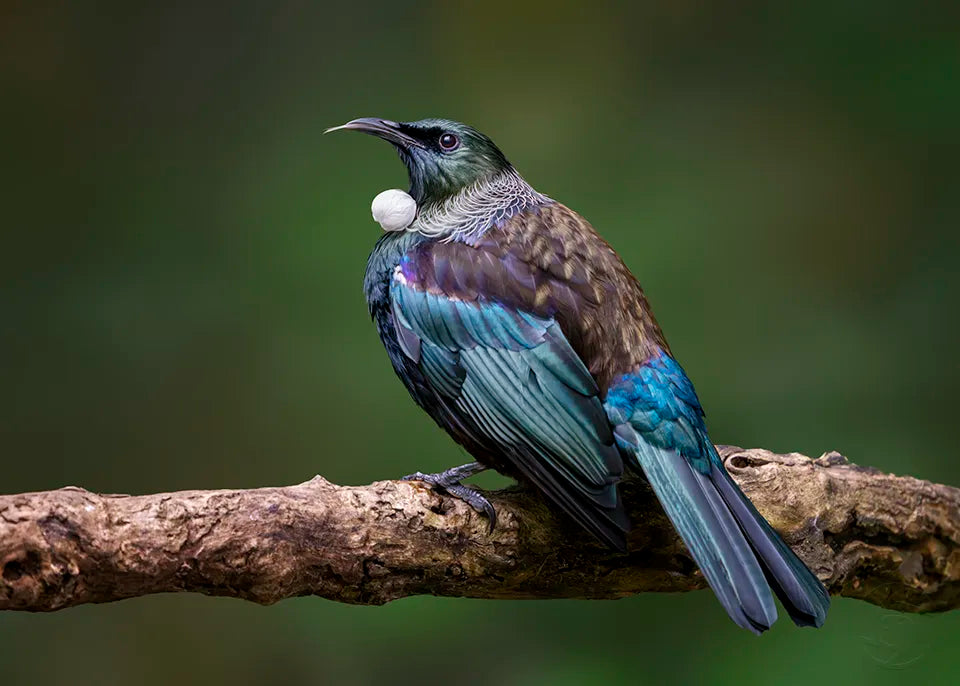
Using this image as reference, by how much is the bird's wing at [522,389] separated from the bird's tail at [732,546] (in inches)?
4.0

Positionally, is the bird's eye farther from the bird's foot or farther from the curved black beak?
the bird's foot

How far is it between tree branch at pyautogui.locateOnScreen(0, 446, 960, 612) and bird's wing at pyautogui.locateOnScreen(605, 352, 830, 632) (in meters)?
0.22

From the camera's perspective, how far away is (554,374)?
231 centimetres

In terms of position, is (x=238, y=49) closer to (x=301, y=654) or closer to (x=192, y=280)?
(x=192, y=280)

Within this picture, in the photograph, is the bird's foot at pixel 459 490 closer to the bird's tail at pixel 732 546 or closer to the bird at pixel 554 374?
the bird at pixel 554 374

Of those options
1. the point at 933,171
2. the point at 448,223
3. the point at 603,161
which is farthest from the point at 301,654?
the point at 933,171

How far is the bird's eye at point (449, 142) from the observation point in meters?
2.70

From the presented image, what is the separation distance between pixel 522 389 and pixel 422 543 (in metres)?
0.37

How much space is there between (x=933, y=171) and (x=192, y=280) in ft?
8.63

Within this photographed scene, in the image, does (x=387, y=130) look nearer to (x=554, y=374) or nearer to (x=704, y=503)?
(x=554, y=374)

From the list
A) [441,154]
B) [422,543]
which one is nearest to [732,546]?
[422,543]

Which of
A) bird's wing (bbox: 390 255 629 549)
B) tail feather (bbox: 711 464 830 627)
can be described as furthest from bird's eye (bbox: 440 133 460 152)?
tail feather (bbox: 711 464 830 627)

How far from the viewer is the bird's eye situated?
2697 millimetres

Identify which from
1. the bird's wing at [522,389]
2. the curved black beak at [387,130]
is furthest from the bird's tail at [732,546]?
the curved black beak at [387,130]
